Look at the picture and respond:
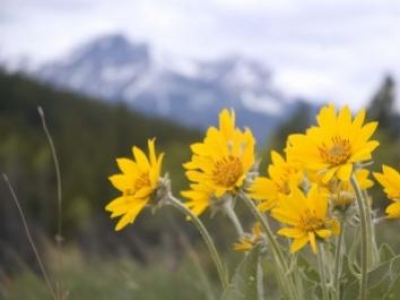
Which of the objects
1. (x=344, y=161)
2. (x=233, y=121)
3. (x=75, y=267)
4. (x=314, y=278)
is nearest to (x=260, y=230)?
(x=314, y=278)

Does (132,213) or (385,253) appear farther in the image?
(385,253)

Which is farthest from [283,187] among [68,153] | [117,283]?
[68,153]

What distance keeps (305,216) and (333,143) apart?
15cm

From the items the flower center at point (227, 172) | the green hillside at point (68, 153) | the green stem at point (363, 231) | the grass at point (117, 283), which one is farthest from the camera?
the green hillside at point (68, 153)

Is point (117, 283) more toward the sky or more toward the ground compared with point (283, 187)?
more toward the ground

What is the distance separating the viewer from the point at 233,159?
146 centimetres

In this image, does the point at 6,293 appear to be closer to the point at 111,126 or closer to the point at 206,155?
the point at 206,155

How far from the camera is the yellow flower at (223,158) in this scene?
143 cm

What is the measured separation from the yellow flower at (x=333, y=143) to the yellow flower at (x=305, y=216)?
2.4 inches

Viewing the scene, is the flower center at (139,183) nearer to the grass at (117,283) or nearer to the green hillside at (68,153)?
the grass at (117,283)

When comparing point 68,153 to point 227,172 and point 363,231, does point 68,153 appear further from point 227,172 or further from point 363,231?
point 363,231

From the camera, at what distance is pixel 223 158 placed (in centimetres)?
147

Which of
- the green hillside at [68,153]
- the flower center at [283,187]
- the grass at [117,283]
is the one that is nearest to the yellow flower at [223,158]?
the flower center at [283,187]

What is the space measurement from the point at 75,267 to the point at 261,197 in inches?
215
